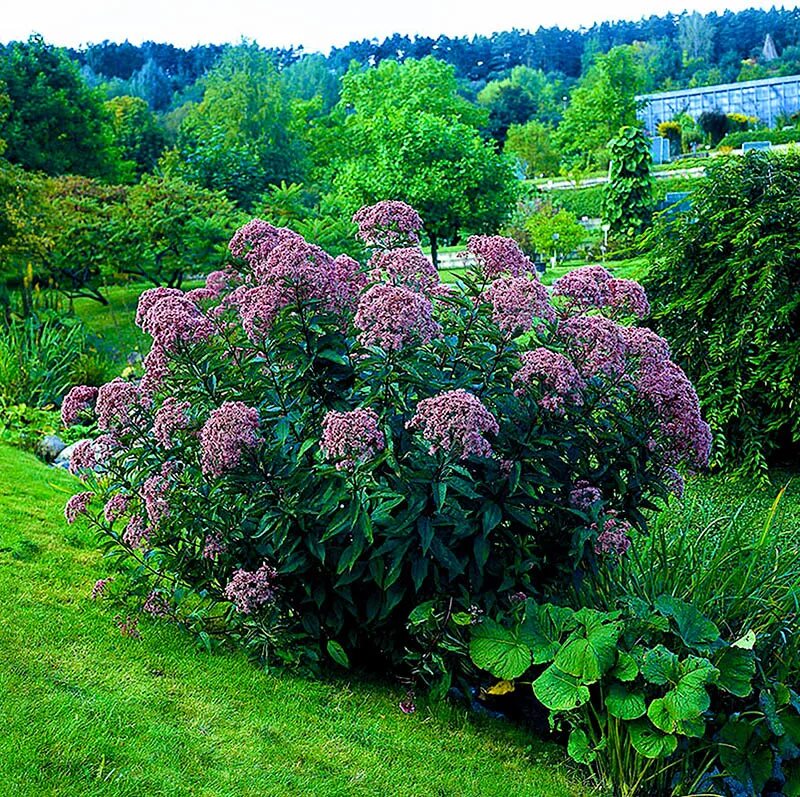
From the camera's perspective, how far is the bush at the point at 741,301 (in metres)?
5.51

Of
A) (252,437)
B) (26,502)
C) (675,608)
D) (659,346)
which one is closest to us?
(252,437)

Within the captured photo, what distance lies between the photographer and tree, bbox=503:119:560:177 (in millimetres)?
37875

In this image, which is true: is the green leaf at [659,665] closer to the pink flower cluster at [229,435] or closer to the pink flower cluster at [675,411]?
the pink flower cluster at [675,411]

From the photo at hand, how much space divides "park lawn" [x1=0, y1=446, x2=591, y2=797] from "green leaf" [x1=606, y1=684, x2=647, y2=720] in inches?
12.1

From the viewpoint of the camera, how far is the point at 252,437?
2736 mm

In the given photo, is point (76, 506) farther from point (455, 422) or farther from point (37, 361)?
point (37, 361)

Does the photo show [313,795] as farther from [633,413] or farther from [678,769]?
[633,413]

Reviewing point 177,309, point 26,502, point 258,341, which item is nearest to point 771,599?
point 258,341

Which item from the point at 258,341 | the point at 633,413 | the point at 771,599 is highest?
the point at 258,341

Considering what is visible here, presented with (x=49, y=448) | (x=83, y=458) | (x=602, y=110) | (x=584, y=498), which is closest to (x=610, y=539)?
(x=584, y=498)

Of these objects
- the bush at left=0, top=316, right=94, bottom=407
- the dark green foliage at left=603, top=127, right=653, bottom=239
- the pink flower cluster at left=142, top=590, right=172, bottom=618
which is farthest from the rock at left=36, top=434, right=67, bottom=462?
the dark green foliage at left=603, top=127, right=653, bottom=239

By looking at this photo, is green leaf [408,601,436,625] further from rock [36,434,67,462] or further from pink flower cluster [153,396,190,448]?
rock [36,434,67,462]

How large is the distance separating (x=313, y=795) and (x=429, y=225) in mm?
13555

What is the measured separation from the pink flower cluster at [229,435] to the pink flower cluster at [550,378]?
2.75 feet
